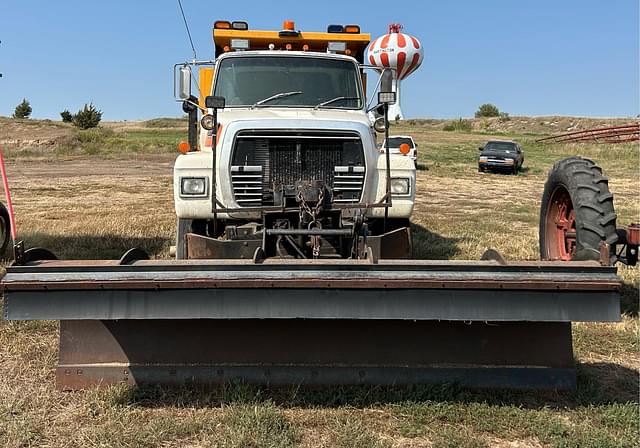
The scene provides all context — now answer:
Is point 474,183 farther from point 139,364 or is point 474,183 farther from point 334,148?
point 139,364

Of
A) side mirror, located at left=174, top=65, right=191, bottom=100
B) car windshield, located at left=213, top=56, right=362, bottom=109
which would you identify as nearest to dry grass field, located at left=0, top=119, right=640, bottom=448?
side mirror, located at left=174, top=65, right=191, bottom=100

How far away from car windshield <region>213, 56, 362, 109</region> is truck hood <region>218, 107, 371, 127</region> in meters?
0.14

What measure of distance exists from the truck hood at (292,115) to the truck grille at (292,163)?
17 centimetres

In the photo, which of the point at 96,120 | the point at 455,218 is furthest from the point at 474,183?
the point at 96,120

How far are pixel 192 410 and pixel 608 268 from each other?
2473 mm

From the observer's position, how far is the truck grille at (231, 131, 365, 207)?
15.9 feet

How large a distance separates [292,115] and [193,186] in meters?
1.10

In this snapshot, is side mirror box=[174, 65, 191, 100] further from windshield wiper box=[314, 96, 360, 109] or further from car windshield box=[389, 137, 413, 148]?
car windshield box=[389, 137, 413, 148]

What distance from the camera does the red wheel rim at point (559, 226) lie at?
5.57 m

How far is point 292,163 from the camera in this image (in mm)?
4926

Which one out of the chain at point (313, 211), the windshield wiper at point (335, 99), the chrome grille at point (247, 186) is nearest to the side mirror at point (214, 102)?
the chrome grille at point (247, 186)

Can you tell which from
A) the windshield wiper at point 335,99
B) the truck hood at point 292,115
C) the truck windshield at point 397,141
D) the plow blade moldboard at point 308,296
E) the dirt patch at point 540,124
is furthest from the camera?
the dirt patch at point 540,124

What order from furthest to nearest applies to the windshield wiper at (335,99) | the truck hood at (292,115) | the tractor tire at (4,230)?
1. the tractor tire at (4,230)
2. the windshield wiper at (335,99)
3. the truck hood at (292,115)

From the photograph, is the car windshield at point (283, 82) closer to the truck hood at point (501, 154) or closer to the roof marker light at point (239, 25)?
the roof marker light at point (239, 25)
